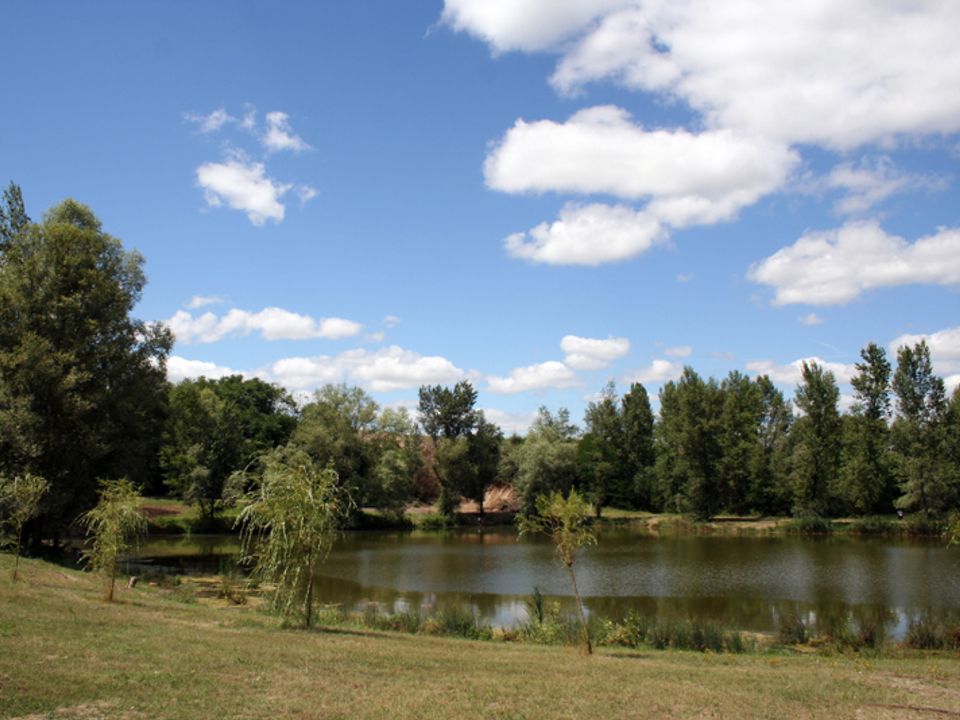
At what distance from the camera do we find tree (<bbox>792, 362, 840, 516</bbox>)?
67.6m

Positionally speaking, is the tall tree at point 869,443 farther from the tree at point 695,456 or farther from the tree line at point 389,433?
the tree at point 695,456

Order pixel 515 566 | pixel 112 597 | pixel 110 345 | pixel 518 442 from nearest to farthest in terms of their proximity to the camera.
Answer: pixel 112 597 → pixel 110 345 → pixel 515 566 → pixel 518 442

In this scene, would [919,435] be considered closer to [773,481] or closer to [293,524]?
[773,481]

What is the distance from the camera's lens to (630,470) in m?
87.2

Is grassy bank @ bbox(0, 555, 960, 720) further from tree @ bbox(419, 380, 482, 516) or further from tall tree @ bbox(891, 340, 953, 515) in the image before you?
tree @ bbox(419, 380, 482, 516)

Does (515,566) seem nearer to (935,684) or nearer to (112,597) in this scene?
(112,597)

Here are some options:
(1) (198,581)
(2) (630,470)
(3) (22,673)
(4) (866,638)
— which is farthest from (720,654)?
(2) (630,470)

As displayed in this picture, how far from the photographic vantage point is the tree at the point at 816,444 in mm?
67562

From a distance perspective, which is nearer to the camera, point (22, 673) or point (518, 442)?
point (22, 673)

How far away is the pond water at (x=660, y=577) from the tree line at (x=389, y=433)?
6.08 meters

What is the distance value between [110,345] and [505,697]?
Result: 3104 cm

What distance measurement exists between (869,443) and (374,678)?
66.6 metres

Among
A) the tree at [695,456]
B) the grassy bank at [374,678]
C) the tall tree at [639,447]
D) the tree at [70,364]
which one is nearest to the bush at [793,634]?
the grassy bank at [374,678]

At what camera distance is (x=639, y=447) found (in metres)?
87.7
